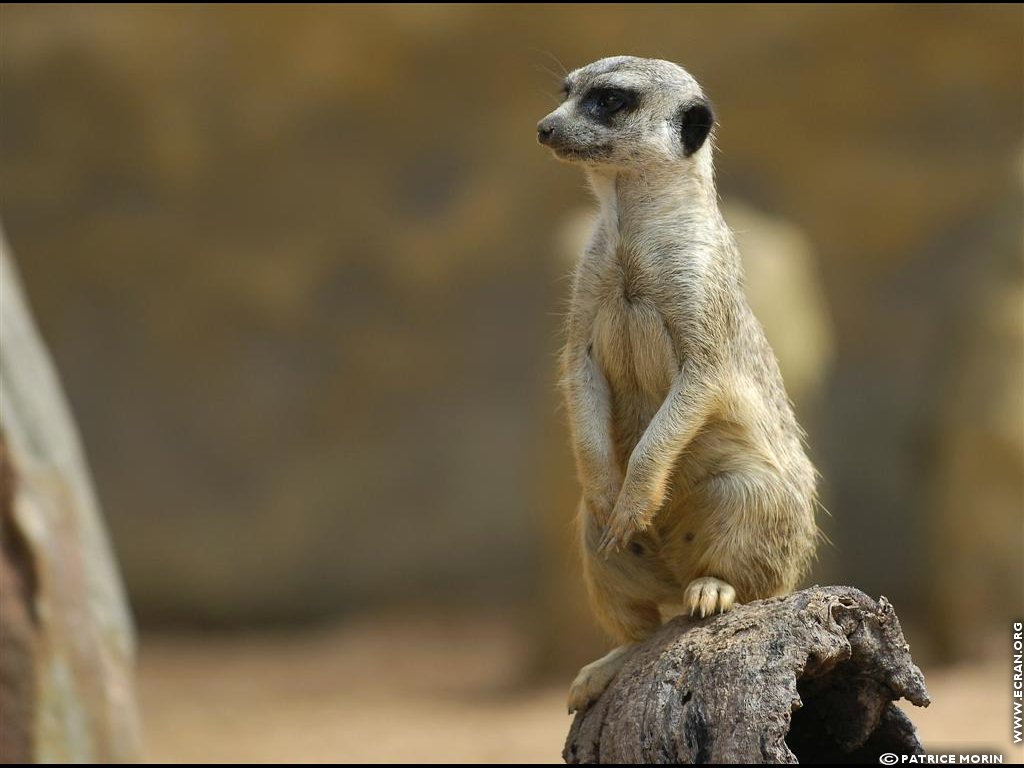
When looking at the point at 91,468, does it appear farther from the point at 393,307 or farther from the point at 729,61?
the point at 729,61

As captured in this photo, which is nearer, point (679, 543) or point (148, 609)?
point (679, 543)

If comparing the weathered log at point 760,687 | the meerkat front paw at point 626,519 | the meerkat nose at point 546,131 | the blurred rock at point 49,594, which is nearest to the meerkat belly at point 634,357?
the meerkat front paw at point 626,519

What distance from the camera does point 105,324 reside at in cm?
1005

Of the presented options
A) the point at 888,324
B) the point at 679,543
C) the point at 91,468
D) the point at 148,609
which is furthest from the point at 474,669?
the point at 679,543

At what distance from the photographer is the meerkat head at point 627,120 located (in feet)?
11.5

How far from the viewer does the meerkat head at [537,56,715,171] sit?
11.5 ft

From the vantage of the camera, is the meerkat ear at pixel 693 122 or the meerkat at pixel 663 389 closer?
the meerkat at pixel 663 389

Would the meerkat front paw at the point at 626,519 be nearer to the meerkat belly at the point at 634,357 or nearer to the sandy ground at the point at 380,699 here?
the meerkat belly at the point at 634,357

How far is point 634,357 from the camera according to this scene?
3.59 metres

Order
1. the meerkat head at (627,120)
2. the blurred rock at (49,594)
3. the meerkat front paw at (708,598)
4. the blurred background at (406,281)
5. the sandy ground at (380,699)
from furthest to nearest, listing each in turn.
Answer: the blurred background at (406,281) → the sandy ground at (380,699) → the blurred rock at (49,594) → the meerkat head at (627,120) → the meerkat front paw at (708,598)

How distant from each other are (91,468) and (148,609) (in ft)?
3.54

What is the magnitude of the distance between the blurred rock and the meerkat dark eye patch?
237cm

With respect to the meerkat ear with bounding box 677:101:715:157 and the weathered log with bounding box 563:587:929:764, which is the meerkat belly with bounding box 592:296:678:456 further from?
the weathered log with bounding box 563:587:929:764

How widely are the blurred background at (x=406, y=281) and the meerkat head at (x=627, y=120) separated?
4.57 metres
